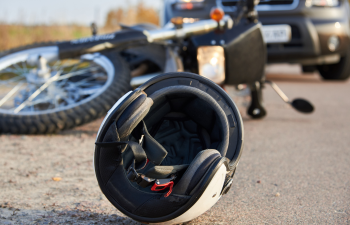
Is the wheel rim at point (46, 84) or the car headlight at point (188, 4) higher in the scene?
the car headlight at point (188, 4)

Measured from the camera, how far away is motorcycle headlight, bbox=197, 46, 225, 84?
2740mm

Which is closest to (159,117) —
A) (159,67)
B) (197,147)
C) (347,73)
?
(197,147)

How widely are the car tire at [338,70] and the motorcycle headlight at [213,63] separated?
3.75 meters

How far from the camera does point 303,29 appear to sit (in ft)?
15.0

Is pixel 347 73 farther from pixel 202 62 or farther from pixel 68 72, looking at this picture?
pixel 68 72

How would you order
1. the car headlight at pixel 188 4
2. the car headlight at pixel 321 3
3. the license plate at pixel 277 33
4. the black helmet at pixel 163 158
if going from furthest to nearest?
the car headlight at pixel 321 3, the license plate at pixel 277 33, the car headlight at pixel 188 4, the black helmet at pixel 163 158

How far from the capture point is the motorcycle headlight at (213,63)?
2740 millimetres

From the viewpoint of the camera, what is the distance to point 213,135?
1476 millimetres

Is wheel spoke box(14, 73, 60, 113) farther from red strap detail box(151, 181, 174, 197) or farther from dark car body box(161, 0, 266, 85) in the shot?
red strap detail box(151, 181, 174, 197)

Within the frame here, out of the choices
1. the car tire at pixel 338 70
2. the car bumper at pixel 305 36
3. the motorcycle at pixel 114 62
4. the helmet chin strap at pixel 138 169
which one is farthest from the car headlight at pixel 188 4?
the helmet chin strap at pixel 138 169

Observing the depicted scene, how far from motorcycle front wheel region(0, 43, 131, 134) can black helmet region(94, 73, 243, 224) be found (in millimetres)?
1304

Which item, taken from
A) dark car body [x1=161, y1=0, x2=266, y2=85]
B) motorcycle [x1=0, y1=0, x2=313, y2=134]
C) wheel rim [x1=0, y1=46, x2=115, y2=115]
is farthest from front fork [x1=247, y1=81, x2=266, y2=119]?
wheel rim [x1=0, y1=46, x2=115, y2=115]

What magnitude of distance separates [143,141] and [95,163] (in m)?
0.19

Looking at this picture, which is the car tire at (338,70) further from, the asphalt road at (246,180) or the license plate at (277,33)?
the asphalt road at (246,180)
